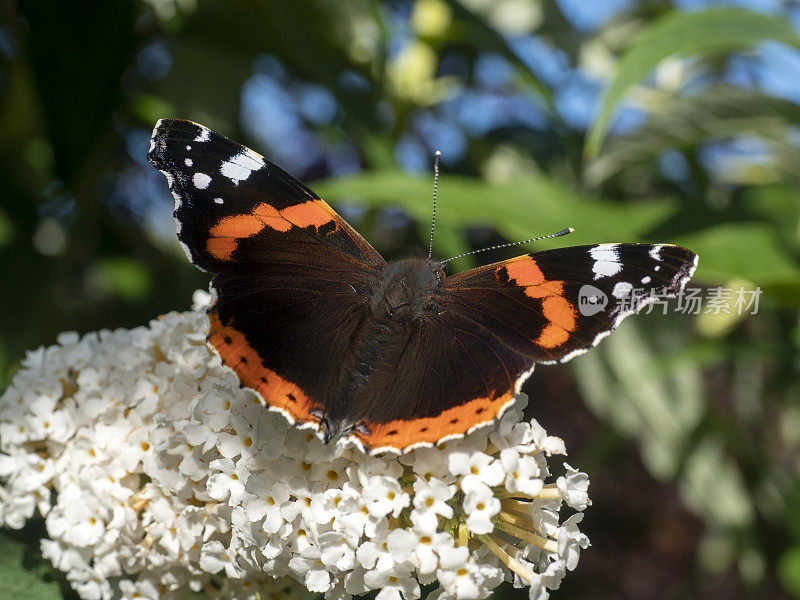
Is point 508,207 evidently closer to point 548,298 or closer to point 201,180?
point 548,298

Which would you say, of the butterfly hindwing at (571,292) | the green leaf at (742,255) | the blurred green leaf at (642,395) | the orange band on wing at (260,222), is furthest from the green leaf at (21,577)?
the blurred green leaf at (642,395)

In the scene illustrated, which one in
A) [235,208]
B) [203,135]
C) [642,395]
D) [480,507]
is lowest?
[642,395]

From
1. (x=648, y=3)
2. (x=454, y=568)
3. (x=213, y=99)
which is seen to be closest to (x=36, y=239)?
(x=213, y=99)

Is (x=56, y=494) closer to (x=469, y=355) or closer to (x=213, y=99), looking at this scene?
(x=469, y=355)

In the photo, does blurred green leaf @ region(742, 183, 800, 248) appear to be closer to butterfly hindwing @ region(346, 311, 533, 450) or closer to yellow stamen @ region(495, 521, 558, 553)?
butterfly hindwing @ region(346, 311, 533, 450)

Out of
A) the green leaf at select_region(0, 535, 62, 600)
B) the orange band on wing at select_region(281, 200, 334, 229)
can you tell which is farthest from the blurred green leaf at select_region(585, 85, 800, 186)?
the green leaf at select_region(0, 535, 62, 600)

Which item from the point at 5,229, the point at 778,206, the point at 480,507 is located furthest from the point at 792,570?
the point at 5,229

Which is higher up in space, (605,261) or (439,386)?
(605,261)
